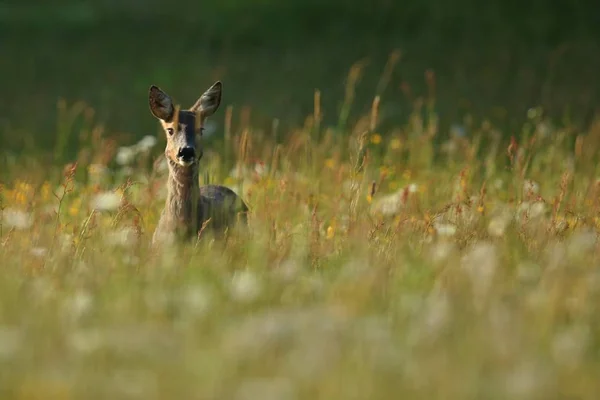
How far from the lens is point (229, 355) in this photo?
150 inches

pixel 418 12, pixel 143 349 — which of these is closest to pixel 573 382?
pixel 143 349

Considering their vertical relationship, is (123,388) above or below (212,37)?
below

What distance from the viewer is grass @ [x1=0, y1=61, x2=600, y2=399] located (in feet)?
11.9

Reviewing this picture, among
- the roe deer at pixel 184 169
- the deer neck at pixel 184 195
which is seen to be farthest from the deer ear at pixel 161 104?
the deer neck at pixel 184 195

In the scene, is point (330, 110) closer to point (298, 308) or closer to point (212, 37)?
point (212, 37)

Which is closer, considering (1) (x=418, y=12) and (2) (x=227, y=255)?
(2) (x=227, y=255)

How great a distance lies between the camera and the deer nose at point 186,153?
6.14m

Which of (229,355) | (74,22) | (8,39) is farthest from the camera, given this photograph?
(74,22)

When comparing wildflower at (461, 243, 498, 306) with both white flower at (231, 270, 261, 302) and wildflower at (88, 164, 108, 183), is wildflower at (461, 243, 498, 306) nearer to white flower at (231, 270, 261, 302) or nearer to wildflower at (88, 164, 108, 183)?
white flower at (231, 270, 261, 302)

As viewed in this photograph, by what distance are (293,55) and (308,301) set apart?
9.81 m

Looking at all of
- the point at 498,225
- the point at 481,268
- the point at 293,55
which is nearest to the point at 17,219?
the point at 498,225

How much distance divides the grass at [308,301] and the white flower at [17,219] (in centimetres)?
1

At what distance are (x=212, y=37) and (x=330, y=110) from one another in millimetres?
4019

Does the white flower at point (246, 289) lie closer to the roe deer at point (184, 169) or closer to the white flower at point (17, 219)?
the roe deer at point (184, 169)
